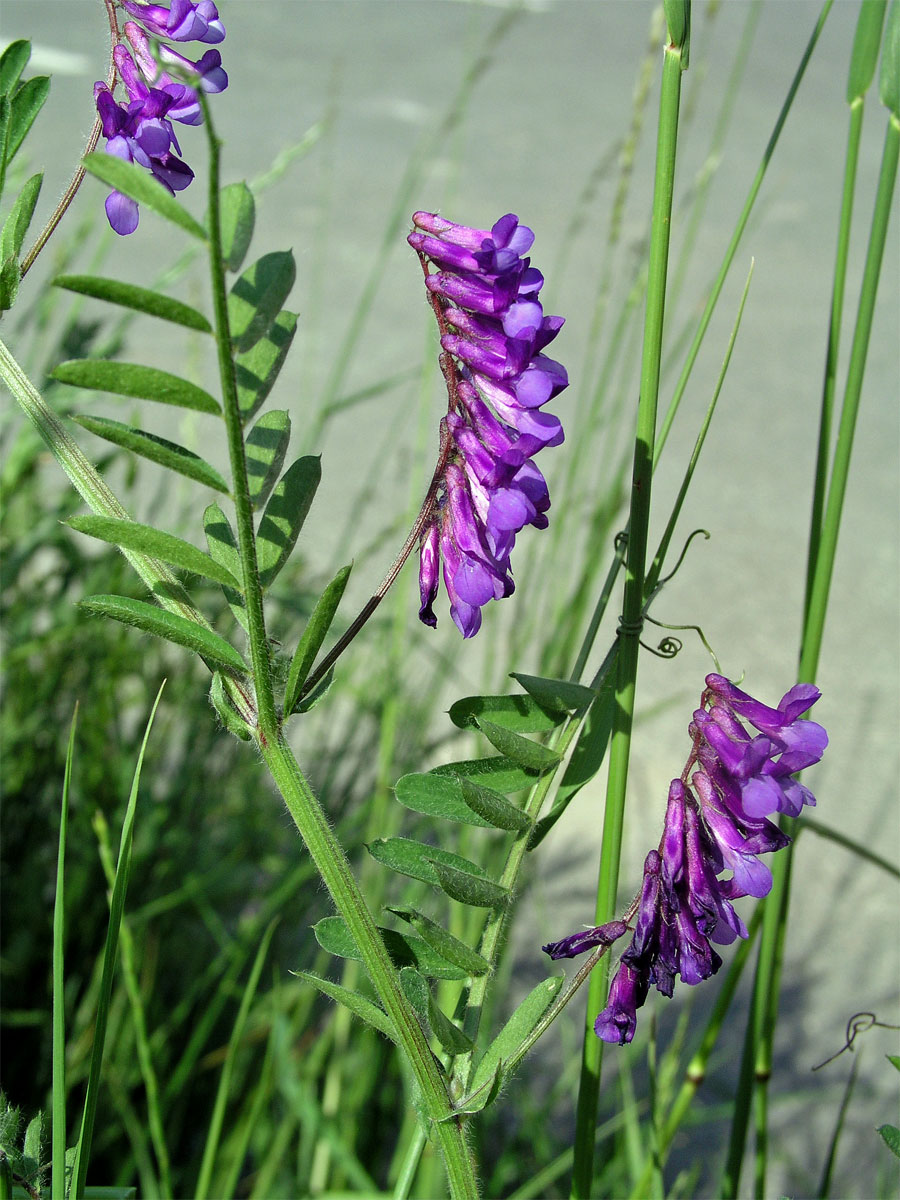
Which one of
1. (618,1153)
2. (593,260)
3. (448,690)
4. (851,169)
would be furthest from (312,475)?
(593,260)

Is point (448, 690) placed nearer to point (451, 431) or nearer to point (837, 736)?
point (837, 736)

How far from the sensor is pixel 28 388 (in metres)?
0.37

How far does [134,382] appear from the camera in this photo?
1.07ft

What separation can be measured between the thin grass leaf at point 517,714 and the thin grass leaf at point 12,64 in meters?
0.26

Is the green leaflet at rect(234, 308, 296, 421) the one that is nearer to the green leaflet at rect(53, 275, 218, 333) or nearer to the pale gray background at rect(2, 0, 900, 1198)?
the green leaflet at rect(53, 275, 218, 333)

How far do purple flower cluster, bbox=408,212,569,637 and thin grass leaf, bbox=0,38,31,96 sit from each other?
0.50 feet

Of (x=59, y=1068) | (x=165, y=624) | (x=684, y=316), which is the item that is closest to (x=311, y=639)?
(x=165, y=624)

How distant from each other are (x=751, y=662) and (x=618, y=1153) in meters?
0.86

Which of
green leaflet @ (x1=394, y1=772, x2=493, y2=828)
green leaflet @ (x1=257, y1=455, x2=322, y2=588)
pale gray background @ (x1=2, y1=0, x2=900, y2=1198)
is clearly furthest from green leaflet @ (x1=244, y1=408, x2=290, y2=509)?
pale gray background @ (x1=2, y1=0, x2=900, y2=1198)

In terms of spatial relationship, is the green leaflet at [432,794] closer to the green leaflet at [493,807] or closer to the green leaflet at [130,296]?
the green leaflet at [493,807]

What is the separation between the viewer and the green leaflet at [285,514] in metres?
0.39

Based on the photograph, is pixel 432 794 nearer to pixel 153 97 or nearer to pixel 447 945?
pixel 447 945

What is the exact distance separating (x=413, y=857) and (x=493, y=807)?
0.06 m

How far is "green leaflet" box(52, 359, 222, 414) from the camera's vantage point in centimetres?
30
